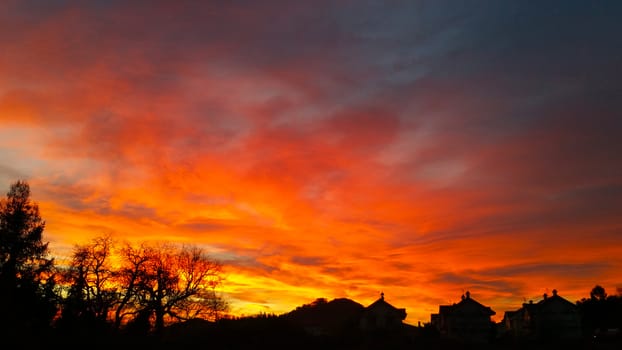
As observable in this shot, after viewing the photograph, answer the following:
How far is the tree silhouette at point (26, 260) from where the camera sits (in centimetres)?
4791

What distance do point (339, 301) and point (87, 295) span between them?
86116 millimetres

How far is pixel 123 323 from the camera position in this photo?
185 ft

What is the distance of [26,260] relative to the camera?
2206 inches

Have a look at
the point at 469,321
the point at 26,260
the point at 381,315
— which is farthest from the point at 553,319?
the point at 26,260

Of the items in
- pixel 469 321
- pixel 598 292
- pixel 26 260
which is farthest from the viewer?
pixel 598 292

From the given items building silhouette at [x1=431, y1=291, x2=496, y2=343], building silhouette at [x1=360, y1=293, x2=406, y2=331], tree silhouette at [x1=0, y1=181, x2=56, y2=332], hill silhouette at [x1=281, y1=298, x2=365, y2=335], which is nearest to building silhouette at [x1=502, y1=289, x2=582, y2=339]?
building silhouette at [x1=431, y1=291, x2=496, y2=343]

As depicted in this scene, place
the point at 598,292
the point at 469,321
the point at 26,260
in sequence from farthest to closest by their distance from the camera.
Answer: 1. the point at 598,292
2. the point at 469,321
3. the point at 26,260

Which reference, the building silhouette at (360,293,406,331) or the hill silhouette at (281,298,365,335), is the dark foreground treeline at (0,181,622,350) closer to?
the building silhouette at (360,293,406,331)

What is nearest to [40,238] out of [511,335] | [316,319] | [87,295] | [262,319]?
[87,295]

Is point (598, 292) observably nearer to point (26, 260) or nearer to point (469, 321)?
point (469, 321)

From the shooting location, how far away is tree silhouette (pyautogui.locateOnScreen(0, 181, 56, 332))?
157 ft

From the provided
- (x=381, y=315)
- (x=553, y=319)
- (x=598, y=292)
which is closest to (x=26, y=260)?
(x=381, y=315)

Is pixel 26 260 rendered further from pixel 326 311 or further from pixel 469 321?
pixel 326 311

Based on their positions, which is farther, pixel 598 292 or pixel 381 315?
pixel 598 292
